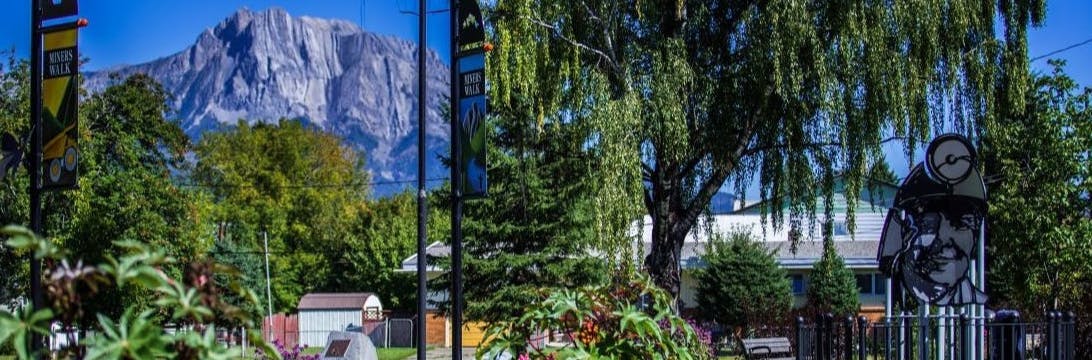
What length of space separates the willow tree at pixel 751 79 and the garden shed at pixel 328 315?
2934cm

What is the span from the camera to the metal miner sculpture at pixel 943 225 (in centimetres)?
1438

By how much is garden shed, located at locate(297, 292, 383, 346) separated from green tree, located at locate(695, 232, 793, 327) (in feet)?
42.8

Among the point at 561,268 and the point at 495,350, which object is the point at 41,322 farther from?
the point at 561,268

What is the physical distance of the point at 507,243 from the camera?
3045cm

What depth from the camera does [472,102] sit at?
13.3 metres

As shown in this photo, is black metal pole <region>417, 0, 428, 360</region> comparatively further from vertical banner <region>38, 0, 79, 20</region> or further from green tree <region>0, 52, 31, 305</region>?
green tree <region>0, 52, 31, 305</region>

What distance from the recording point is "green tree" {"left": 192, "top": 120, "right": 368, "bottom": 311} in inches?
2505

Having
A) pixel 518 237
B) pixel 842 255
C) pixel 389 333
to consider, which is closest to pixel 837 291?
pixel 842 255

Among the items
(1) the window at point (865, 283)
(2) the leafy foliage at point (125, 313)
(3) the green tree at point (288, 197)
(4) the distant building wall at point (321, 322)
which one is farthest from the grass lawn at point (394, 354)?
(2) the leafy foliage at point (125, 313)

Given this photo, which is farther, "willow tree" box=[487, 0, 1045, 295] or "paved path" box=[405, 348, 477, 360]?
"paved path" box=[405, 348, 477, 360]

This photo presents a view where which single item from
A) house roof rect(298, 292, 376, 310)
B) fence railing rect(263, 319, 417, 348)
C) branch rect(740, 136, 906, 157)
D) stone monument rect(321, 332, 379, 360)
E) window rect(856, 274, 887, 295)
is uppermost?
branch rect(740, 136, 906, 157)

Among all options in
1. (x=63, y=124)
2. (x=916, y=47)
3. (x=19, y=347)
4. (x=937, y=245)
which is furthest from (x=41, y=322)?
(x=916, y=47)

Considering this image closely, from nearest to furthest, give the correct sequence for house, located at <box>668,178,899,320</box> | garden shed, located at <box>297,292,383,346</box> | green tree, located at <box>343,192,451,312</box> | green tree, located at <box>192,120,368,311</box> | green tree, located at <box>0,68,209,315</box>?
green tree, located at <box>0,68,209,315</box>
house, located at <box>668,178,899,320</box>
garden shed, located at <box>297,292,383,346</box>
green tree, located at <box>343,192,451,312</box>
green tree, located at <box>192,120,368,311</box>

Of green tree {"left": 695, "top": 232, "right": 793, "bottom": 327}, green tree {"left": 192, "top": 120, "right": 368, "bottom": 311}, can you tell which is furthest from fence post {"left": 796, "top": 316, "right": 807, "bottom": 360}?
green tree {"left": 192, "top": 120, "right": 368, "bottom": 311}
